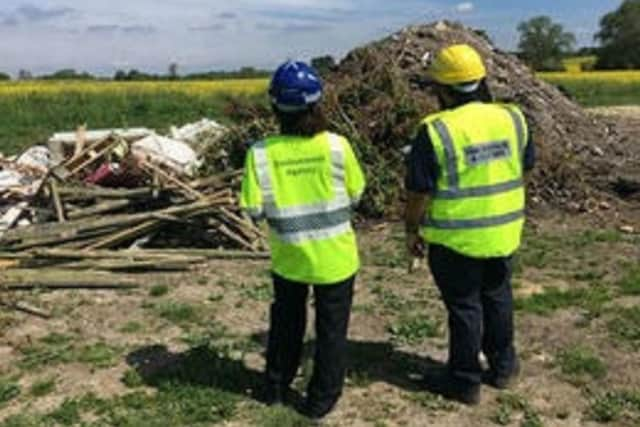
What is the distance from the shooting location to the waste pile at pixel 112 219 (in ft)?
31.2

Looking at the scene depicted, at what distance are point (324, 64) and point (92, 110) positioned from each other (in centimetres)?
1570

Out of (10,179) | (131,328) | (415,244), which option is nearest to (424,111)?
(10,179)

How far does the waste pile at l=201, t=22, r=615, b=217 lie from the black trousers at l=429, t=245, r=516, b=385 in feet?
17.9

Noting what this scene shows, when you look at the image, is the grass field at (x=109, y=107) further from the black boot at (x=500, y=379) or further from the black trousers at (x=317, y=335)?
the black boot at (x=500, y=379)

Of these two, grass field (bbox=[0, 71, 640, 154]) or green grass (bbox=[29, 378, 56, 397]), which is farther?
grass field (bbox=[0, 71, 640, 154])

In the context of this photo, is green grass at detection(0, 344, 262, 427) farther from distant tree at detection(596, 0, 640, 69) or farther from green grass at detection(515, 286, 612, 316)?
distant tree at detection(596, 0, 640, 69)

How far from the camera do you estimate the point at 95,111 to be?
29219mm

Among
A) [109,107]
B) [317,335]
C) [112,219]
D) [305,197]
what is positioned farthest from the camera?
[109,107]

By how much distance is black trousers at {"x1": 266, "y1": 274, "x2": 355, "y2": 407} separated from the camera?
595cm

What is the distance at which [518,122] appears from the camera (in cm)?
607

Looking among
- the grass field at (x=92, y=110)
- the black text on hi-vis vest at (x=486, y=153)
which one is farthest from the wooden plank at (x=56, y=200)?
the grass field at (x=92, y=110)

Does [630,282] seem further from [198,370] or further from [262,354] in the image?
[198,370]

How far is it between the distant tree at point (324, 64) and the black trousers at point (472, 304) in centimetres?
870

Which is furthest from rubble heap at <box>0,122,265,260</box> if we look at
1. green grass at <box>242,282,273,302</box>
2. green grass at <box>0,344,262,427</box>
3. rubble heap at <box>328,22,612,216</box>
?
green grass at <box>0,344,262,427</box>
